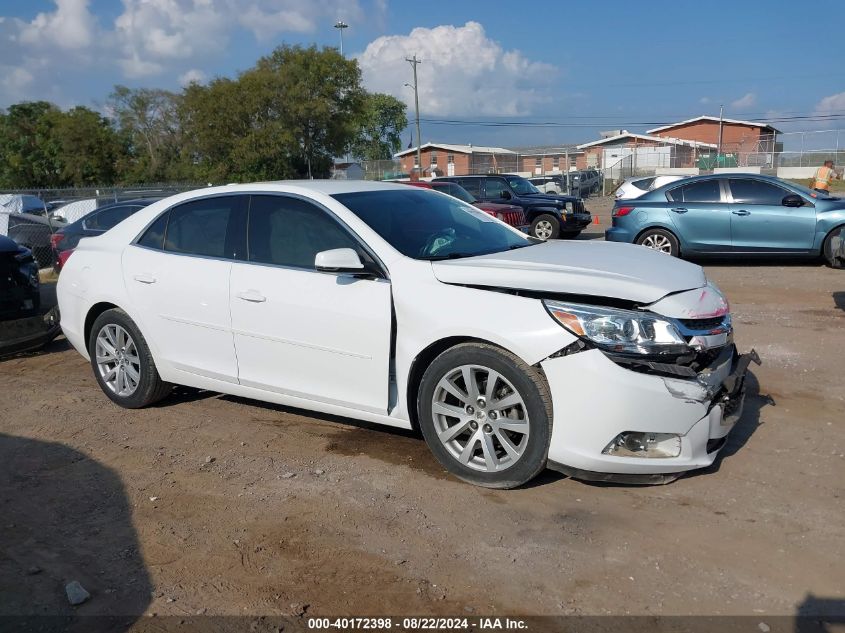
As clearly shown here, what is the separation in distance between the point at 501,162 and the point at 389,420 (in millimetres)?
59944

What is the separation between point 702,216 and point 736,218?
0.51 meters

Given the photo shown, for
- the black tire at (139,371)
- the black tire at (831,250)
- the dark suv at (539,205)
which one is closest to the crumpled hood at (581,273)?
the black tire at (139,371)

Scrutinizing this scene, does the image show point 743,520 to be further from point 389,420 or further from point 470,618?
point 389,420

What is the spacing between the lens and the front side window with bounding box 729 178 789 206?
12.0 m

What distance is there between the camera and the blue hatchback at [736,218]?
1179cm

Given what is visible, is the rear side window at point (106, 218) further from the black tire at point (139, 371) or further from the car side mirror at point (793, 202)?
the car side mirror at point (793, 202)

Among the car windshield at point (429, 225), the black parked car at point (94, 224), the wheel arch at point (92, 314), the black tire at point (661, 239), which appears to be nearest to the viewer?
the car windshield at point (429, 225)

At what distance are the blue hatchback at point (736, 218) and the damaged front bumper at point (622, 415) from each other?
28.2 feet

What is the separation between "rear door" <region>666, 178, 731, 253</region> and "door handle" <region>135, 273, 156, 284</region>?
9349mm

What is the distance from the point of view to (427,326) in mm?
4320

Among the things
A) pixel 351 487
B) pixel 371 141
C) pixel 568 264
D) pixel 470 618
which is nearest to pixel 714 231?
pixel 568 264

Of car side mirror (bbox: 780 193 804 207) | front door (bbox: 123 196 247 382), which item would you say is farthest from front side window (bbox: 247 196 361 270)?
car side mirror (bbox: 780 193 804 207)

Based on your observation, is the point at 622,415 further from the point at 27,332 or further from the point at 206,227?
the point at 27,332

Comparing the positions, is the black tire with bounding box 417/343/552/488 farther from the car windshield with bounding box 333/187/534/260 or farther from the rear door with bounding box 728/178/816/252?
the rear door with bounding box 728/178/816/252
